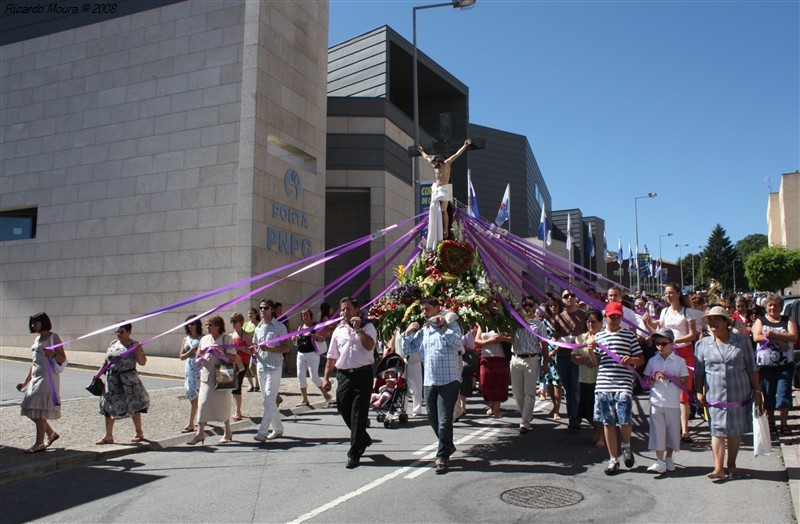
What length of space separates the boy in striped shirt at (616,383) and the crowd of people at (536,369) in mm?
12

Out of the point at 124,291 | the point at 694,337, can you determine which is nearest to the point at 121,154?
the point at 124,291

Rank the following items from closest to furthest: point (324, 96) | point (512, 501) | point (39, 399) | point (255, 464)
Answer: point (512, 501) < point (255, 464) < point (39, 399) < point (324, 96)

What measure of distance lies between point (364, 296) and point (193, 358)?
17.6 metres

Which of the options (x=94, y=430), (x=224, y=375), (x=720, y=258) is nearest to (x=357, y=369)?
(x=224, y=375)

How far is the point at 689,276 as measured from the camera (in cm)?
12419

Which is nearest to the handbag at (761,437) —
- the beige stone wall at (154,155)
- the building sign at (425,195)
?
the beige stone wall at (154,155)

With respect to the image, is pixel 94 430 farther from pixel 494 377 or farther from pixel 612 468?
pixel 612 468

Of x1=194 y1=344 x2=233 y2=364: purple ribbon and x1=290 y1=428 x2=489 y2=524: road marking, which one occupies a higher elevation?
x1=194 y1=344 x2=233 y2=364: purple ribbon

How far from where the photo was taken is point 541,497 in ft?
19.3

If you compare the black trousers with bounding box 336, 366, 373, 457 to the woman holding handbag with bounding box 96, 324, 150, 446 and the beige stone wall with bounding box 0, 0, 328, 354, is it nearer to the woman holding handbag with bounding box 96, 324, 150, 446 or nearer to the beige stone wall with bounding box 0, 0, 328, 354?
the woman holding handbag with bounding box 96, 324, 150, 446

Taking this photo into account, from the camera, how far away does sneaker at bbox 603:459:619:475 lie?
6.60 m

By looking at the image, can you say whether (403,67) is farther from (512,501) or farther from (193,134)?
(512,501)


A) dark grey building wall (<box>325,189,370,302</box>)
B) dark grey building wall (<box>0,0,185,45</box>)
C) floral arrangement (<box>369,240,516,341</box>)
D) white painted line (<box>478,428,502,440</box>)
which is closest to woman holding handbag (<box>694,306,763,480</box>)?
floral arrangement (<box>369,240,516,341</box>)

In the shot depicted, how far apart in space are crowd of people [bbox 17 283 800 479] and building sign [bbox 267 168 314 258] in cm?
917
